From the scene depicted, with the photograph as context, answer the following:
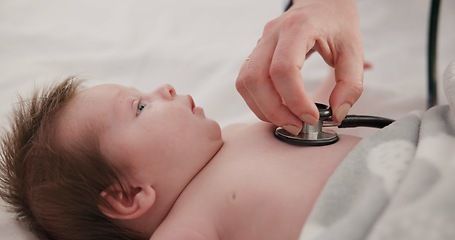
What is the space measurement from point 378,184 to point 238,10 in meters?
1.31

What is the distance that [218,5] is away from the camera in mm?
1932

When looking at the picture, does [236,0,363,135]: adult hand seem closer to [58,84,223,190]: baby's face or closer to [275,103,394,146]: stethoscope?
[275,103,394,146]: stethoscope

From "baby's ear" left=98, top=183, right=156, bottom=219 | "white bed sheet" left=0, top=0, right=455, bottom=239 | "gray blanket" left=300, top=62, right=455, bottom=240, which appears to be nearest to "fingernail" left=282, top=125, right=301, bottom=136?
"gray blanket" left=300, top=62, right=455, bottom=240

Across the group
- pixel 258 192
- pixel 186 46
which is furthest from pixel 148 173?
pixel 186 46

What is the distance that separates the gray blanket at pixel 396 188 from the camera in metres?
0.60

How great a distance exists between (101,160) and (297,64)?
1.08 ft

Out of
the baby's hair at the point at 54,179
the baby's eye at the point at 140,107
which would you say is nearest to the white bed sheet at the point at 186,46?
the baby's hair at the point at 54,179

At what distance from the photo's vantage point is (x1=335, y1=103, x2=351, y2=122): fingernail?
0.81 m

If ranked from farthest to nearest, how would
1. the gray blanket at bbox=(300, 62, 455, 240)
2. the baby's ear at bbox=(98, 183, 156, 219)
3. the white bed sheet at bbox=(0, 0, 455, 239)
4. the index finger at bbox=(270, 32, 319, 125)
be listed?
the white bed sheet at bbox=(0, 0, 455, 239)
the baby's ear at bbox=(98, 183, 156, 219)
the index finger at bbox=(270, 32, 319, 125)
the gray blanket at bbox=(300, 62, 455, 240)

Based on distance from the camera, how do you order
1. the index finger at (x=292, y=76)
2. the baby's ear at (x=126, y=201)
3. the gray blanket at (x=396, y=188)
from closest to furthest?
the gray blanket at (x=396, y=188) < the index finger at (x=292, y=76) < the baby's ear at (x=126, y=201)

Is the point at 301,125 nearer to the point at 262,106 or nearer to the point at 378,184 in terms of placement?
the point at 262,106

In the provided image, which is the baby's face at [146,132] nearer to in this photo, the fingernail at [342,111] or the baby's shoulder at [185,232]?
the baby's shoulder at [185,232]

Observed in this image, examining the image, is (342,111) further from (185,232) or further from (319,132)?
(185,232)

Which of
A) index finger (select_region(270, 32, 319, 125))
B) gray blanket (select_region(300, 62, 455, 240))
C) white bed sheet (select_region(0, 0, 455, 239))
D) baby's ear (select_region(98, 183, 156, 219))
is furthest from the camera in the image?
white bed sheet (select_region(0, 0, 455, 239))
